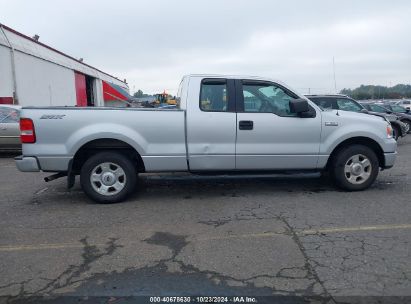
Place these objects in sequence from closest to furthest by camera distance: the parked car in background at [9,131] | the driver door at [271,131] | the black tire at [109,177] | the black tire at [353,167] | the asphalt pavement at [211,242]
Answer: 1. the asphalt pavement at [211,242]
2. the black tire at [109,177]
3. the driver door at [271,131]
4. the black tire at [353,167]
5. the parked car in background at [9,131]

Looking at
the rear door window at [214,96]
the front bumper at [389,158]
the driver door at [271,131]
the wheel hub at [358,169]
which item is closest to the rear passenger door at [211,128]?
the rear door window at [214,96]

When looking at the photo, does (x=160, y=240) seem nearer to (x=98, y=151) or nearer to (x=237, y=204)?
(x=237, y=204)

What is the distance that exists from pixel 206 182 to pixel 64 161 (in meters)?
2.68

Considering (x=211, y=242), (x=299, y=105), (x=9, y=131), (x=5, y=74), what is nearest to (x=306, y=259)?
(x=211, y=242)

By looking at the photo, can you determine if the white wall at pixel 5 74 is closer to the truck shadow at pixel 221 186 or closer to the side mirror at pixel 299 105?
the truck shadow at pixel 221 186

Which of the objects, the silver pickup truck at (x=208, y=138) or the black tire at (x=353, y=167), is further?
the black tire at (x=353, y=167)

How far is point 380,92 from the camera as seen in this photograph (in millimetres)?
63750

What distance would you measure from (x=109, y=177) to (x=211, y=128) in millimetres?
1715

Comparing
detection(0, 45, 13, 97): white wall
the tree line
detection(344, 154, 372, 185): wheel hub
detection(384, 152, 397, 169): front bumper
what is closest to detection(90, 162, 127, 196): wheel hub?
detection(344, 154, 372, 185): wheel hub

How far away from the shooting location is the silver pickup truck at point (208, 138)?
5.99 m

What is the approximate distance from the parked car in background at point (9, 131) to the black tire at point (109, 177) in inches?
257

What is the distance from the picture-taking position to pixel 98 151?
6277 millimetres

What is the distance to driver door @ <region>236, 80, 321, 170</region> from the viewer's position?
632 cm

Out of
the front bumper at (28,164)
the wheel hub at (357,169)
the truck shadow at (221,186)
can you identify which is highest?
the front bumper at (28,164)
